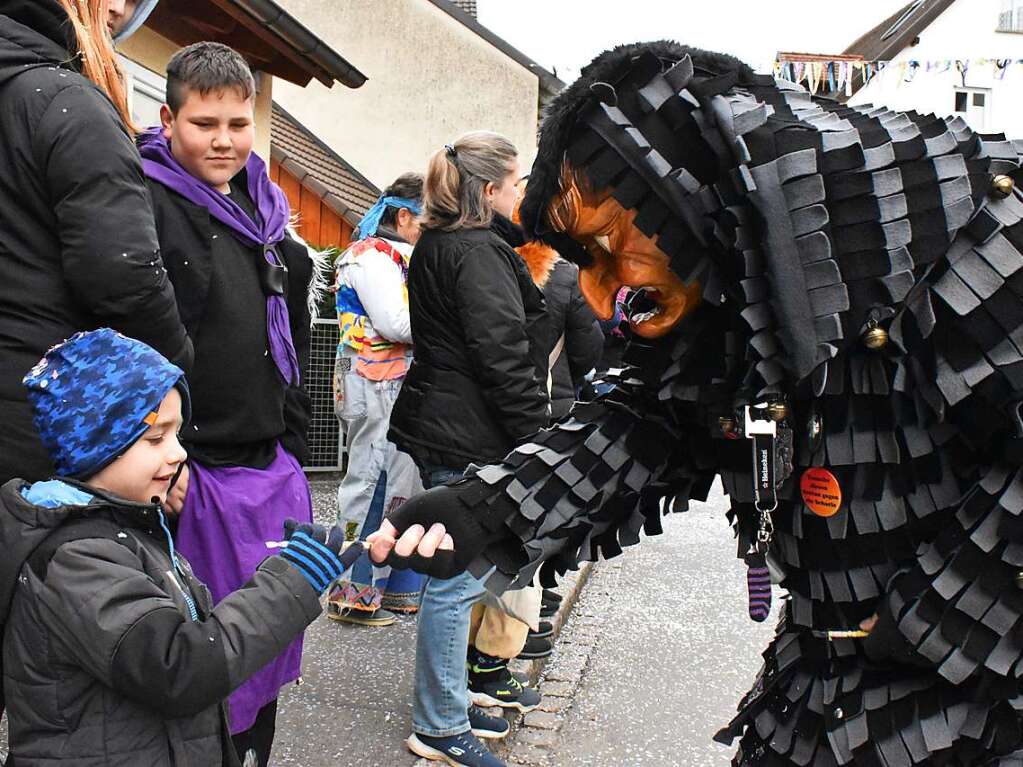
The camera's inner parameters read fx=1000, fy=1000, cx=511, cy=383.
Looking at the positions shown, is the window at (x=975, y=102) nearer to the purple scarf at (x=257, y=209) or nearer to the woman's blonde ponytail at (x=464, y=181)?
the woman's blonde ponytail at (x=464, y=181)

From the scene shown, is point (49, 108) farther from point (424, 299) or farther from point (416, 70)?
point (416, 70)

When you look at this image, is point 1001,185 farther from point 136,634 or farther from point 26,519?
point 26,519

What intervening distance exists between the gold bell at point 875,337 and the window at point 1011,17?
2734 cm

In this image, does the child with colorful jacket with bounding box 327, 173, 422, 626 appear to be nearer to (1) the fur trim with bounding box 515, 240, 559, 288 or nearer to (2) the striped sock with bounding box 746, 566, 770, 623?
(1) the fur trim with bounding box 515, 240, 559, 288

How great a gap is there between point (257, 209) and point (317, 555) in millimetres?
1238

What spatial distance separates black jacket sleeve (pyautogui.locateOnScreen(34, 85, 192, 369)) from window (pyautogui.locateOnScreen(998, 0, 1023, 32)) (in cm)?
2734

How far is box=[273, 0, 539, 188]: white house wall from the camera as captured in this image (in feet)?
48.8

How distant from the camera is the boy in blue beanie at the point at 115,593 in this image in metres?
1.62

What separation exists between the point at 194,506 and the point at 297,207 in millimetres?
7871

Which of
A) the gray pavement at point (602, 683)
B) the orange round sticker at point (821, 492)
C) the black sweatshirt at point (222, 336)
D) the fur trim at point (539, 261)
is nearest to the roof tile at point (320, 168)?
the gray pavement at point (602, 683)

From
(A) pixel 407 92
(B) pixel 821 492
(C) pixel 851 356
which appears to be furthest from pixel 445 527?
(A) pixel 407 92

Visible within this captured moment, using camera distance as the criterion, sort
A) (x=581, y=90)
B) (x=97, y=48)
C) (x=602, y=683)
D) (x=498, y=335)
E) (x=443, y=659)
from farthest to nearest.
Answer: (x=602, y=683)
(x=498, y=335)
(x=443, y=659)
(x=97, y=48)
(x=581, y=90)

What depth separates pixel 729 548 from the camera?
622 centimetres

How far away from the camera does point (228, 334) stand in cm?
251
